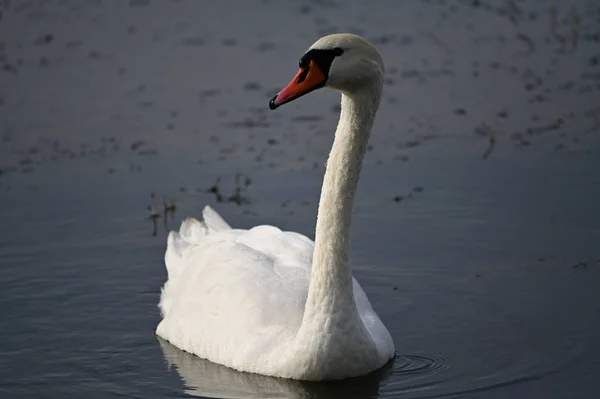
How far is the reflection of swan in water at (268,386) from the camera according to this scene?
748 cm

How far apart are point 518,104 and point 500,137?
1056mm

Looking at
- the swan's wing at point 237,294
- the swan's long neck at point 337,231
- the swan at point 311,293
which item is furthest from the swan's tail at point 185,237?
the swan's long neck at point 337,231

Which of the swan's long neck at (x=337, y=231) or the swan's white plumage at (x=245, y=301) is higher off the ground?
the swan's long neck at (x=337, y=231)

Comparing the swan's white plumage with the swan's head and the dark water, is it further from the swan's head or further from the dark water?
the swan's head

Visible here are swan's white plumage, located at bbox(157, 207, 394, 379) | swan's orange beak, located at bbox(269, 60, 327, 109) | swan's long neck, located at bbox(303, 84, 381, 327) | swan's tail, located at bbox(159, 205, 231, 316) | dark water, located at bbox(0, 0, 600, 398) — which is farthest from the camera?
swan's tail, located at bbox(159, 205, 231, 316)

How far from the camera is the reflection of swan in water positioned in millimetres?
7480

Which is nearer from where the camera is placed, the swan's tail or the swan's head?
the swan's head

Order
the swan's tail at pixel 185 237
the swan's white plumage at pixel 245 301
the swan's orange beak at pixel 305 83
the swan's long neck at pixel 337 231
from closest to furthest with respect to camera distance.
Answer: the swan's orange beak at pixel 305 83 < the swan's long neck at pixel 337 231 < the swan's white plumage at pixel 245 301 < the swan's tail at pixel 185 237

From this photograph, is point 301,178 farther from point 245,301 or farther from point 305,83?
point 305,83

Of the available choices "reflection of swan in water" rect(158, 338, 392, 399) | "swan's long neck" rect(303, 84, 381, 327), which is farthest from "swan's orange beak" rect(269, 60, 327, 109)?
"reflection of swan in water" rect(158, 338, 392, 399)

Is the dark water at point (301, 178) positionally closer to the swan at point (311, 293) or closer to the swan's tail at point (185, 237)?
the swan at point (311, 293)

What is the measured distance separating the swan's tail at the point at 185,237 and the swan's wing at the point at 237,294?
0.03 meters

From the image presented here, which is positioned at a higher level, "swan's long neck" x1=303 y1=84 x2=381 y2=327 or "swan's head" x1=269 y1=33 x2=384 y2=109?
"swan's head" x1=269 y1=33 x2=384 y2=109

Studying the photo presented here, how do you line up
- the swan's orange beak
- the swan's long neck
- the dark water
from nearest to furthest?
the swan's orange beak
the swan's long neck
the dark water
